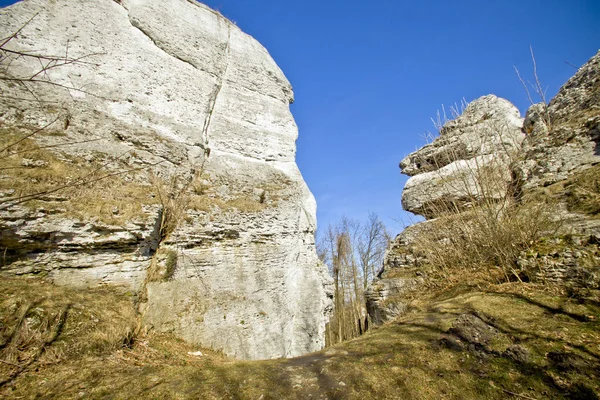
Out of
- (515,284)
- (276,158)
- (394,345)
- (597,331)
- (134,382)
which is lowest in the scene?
(134,382)

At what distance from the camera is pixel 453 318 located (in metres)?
4.68

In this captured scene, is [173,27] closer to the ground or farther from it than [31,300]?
farther from it

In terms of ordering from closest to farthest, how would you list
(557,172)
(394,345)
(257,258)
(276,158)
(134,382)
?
(134,382), (394,345), (557,172), (257,258), (276,158)

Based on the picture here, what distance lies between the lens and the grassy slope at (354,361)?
313cm

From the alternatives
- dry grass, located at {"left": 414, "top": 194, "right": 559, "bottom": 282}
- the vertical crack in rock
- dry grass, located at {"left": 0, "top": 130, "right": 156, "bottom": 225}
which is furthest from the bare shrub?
the vertical crack in rock

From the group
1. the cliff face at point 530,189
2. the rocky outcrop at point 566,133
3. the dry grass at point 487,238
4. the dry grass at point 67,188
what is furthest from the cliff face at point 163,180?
the rocky outcrop at point 566,133

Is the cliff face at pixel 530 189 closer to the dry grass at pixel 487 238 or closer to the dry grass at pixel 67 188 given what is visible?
the dry grass at pixel 487 238

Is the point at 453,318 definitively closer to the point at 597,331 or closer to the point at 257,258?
the point at 597,331

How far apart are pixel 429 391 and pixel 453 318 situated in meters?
1.95

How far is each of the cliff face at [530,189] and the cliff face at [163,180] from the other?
3.38 meters

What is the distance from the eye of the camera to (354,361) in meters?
3.83

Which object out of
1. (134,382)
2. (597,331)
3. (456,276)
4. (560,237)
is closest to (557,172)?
(560,237)

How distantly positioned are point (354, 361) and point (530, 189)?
24.8ft

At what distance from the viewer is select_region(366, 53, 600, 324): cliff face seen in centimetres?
524
